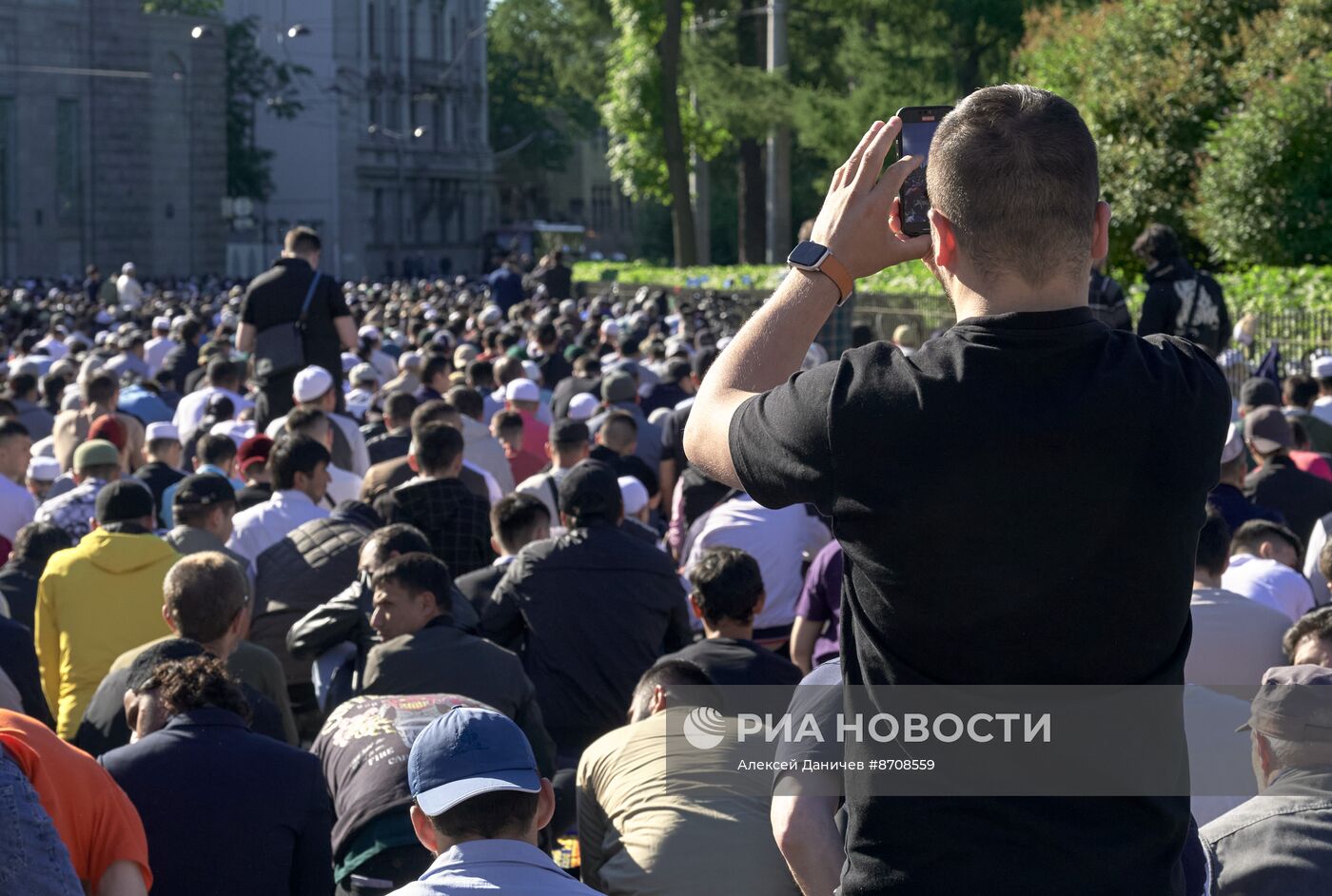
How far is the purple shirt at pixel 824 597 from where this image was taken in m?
7.08

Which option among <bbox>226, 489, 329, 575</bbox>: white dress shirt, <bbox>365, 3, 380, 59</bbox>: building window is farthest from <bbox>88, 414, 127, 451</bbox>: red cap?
<bbox>365, 3, 380, 59</bbox>: building window

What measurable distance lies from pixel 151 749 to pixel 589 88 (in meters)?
45.7

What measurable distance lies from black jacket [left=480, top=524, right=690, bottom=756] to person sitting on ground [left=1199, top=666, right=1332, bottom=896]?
11.1ft

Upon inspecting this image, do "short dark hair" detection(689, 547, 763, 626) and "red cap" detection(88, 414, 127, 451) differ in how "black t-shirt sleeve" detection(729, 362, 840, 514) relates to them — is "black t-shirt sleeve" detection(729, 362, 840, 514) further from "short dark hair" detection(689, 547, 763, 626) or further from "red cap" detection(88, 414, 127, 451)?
"red cap" detection(88, 414, 127, 451)

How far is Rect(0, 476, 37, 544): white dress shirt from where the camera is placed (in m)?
9.55

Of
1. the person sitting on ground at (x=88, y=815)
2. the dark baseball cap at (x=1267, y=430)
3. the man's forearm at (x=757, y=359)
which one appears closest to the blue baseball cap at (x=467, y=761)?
the person sitting on ground at (x=88, y=815)

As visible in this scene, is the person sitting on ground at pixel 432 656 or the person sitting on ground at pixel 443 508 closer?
the person sitting on ground at pixel 432 656

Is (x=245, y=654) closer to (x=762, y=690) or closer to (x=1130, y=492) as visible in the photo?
(x=762, y=690)

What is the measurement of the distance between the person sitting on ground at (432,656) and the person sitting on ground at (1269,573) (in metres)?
2.64

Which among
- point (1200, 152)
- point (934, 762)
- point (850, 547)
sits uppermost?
point (1200, 152)

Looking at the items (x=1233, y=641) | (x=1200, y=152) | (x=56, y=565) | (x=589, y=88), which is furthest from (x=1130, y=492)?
Answer: (x=589, y=88)

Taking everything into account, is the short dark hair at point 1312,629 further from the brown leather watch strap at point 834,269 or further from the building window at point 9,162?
the building window at point 9,162

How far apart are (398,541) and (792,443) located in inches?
182

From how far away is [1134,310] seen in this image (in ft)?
65.9
